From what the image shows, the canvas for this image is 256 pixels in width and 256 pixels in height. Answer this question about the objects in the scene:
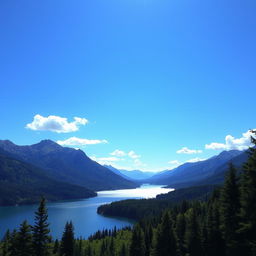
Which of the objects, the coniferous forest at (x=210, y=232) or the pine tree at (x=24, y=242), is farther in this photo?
the pine tree at (x=24, y=242)

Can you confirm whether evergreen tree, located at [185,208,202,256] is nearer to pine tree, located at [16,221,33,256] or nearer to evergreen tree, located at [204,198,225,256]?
evergreen tree, located at [204,198,225,256]

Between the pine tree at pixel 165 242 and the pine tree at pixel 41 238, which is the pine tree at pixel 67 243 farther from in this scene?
the pine tree at pixel 165 242

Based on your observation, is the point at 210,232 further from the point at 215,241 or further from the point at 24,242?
the point at 24,242

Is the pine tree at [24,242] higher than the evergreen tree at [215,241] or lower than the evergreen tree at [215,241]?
higher

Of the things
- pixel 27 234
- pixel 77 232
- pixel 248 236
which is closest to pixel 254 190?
pixel 248 236

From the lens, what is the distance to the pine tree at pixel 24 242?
3256 centimetres

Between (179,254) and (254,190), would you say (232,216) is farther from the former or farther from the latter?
(179,254)

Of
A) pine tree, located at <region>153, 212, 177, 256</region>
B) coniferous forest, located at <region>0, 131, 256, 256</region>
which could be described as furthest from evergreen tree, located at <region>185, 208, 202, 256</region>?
pine tree, located at <region>153, 212, 177, 256</region>

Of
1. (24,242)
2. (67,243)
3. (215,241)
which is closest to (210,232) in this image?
(215,241)

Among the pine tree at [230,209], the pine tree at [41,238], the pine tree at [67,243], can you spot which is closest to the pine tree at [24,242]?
the pine tree at [41,238]

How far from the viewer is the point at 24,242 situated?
32.9 m

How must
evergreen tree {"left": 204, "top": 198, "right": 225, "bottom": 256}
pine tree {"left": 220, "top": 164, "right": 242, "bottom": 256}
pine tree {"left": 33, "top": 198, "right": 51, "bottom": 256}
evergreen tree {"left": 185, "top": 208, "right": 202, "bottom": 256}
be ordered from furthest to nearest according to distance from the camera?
1. evergreen tree {"left": 185, "top": 208, "right": 202, "bottom": 256}
2. evergreen tree {"left": 204, "top": 198, "right": 225, "bottom": 256}
3. pine tree {"left": 33, "top": 198, "right": 51, "bottom": 256}
4. pine tree {"left": 220, "top": 164, "right": 242, "bottom": 256}

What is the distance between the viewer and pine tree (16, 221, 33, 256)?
107 ft

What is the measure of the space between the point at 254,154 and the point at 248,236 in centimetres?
1008
